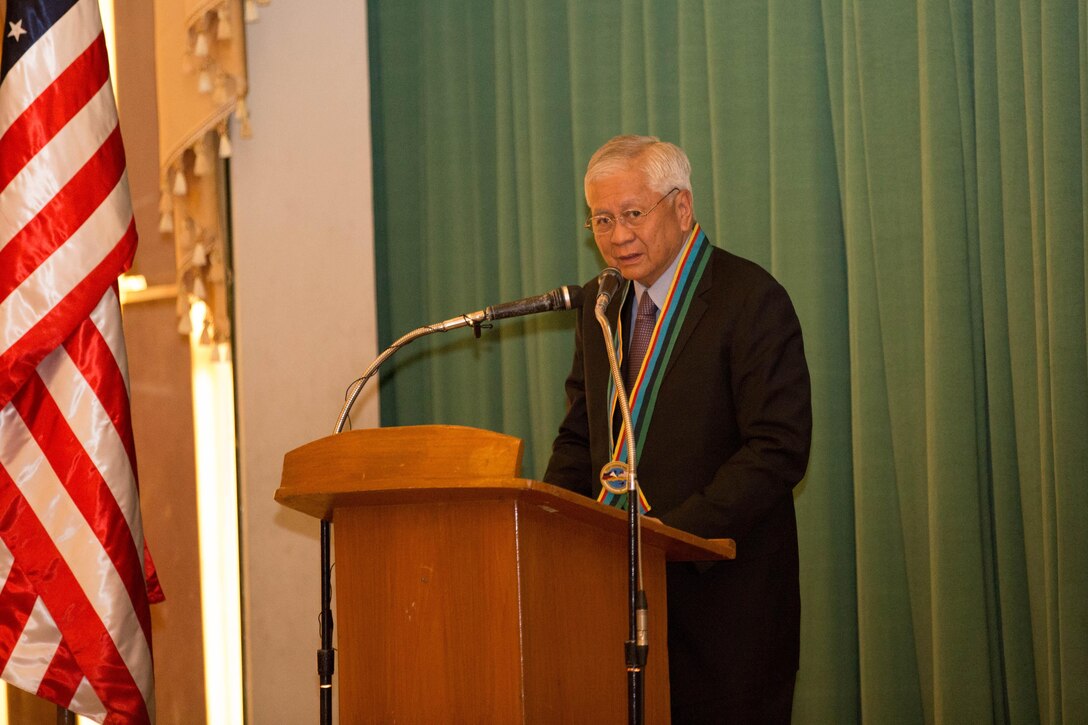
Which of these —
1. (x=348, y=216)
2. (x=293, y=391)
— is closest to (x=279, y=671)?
(x=293, y=391)

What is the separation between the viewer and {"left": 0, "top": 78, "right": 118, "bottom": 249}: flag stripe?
10.7ft

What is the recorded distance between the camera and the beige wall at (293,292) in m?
4.29

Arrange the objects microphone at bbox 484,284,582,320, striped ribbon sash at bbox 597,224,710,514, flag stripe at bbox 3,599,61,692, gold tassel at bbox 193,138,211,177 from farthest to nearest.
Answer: gold tassel at bbox 193,138,211,177, flag stripe at bbox 3,599,61,692, striped ribbon sash at bbox 597,224,710,514, microphone at bbox 484,284,582,320

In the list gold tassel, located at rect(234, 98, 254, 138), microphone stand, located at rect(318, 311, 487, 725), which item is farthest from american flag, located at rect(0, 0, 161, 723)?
microphone stand, located at rect(318, 311, 487, 725)

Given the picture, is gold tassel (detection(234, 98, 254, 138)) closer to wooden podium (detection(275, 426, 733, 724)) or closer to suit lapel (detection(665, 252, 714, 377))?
suit lapel (detection(665, 252, 714, 377))

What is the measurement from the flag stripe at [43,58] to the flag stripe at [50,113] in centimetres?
2

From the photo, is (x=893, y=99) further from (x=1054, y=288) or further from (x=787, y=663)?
(x=787, y=663)

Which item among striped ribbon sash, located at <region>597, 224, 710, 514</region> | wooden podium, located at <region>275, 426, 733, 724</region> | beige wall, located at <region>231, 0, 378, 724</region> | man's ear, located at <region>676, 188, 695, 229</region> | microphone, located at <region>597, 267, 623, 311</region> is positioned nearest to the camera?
wooden podium, located at <region>275, 426, 733, 724</region>

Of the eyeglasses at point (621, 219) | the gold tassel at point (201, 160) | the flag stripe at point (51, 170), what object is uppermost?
the gold tassel at point (201, 160)

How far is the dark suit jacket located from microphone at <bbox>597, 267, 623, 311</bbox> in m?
0.30

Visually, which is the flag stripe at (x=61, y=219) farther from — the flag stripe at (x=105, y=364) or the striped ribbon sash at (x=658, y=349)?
the striped ribbon sash at (x=658, y=349)

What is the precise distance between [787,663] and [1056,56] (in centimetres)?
188

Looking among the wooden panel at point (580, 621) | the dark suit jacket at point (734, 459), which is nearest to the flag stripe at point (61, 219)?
the dark suit jacket at point (734, 459)

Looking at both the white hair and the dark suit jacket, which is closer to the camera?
the dark suit jacket
